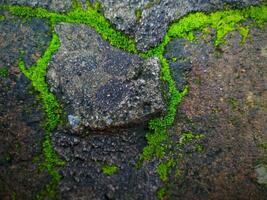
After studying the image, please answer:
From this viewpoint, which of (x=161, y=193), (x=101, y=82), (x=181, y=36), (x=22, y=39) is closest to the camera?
(x=161, y=193)

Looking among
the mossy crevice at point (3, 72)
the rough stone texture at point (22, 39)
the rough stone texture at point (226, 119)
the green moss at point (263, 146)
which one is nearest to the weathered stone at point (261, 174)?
the rough stone texture at point (226, 119)

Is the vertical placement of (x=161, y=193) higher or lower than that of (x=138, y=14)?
lower

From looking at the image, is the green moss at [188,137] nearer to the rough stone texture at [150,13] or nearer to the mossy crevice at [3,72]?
the rough stone texture at [150,13]

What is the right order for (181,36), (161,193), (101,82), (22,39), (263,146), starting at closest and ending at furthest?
(161,193) → (263,146) → (101,82) → (22,39) → (181,36)

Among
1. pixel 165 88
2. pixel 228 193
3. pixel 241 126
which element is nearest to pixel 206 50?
pixel 165 88

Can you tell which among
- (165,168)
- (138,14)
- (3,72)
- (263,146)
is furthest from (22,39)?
(263,146)

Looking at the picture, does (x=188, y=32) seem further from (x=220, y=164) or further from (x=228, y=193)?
(x=228, y=193)

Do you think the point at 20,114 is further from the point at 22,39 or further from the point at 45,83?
the point at 22,39
